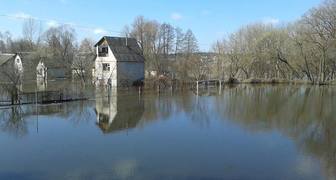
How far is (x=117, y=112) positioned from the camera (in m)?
19.6

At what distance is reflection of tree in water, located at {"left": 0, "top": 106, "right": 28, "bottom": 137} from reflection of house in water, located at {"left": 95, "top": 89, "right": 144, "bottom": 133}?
10.7 feet

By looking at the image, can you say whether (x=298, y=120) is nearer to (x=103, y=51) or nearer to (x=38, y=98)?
(x=38, y=98)

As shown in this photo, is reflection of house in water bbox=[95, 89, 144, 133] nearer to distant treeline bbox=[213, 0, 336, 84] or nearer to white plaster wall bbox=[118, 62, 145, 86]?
white plaster wall bbox=[118, 62, 145, 86]

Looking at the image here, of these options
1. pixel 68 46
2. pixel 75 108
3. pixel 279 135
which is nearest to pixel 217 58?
pixel 68 46

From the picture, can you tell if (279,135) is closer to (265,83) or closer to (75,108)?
(75,108)

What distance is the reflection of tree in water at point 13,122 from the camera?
14570 millimetres

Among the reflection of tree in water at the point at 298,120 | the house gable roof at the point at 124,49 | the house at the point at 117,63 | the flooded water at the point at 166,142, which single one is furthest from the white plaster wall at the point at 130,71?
the flooded water at the point at 166,142

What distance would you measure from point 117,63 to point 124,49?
216 centimetres

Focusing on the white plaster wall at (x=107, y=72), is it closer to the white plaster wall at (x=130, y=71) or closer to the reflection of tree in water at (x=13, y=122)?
the white plaster wall at (x=130, y=71)

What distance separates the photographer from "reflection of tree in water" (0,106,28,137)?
14.6m

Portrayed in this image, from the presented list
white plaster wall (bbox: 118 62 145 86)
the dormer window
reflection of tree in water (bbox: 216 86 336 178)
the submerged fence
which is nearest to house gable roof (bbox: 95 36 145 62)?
white plaster wall (bbox: 118 62 145 86)

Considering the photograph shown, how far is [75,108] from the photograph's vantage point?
20469 millimetres

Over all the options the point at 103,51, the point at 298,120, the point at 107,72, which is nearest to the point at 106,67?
the point at 107,72

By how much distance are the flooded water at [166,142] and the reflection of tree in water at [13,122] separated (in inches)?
1.8
